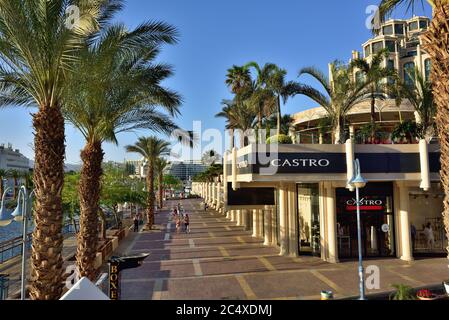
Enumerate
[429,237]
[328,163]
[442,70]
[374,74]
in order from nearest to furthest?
[442,70], [328,163], [429,237], [374,74]

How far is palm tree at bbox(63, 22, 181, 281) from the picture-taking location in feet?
34.7

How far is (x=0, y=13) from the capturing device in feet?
27.2

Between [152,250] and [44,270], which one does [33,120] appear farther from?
[152,250]

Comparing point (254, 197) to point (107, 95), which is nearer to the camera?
point (107, 95)

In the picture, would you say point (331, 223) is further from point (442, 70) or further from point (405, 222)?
point (442, 70)

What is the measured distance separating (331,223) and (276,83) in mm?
9503

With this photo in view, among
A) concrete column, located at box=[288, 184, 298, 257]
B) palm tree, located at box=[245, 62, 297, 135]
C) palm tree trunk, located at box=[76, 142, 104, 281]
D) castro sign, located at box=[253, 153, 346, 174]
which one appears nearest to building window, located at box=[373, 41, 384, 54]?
palm tree, located at box=[245, 62, 297, 135]

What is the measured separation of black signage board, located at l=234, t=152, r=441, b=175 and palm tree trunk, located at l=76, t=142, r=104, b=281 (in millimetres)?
6787

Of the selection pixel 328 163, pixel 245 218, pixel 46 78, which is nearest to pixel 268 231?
pixel 328 163

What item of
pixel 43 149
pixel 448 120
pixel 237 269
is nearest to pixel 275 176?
pixel 237 269

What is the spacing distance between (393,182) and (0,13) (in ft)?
58.5

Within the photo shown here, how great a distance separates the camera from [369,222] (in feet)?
60.4

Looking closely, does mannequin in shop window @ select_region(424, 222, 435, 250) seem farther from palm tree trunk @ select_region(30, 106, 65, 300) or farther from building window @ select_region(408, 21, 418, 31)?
building window @ select_region(408, 21, 418, 31)

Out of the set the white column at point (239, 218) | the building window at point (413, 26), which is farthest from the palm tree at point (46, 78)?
the building window at point (413, 26)
